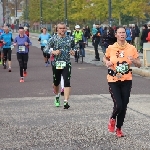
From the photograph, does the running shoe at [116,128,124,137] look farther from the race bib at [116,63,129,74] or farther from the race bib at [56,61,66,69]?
the race bib at [56,61,66,69]

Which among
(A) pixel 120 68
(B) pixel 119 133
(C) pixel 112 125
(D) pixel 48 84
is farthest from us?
(D) pixel 48 84

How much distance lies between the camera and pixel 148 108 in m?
11.7

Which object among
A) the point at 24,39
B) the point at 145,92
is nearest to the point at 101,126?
the point at 145,92

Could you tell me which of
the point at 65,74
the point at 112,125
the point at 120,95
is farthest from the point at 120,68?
the point at 65,74

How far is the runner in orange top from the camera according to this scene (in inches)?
339

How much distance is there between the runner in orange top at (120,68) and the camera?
860 centimetres

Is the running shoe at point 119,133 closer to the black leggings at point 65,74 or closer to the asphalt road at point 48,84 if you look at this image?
the black leggings at point 65,74

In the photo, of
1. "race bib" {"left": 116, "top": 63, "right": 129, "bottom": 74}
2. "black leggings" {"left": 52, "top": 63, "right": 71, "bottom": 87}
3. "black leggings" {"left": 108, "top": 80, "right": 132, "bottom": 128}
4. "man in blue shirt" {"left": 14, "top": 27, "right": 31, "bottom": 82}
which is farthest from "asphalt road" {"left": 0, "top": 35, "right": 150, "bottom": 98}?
"race bib" {"left": 116, "top": 63, "right": 129, "bottom": 74}

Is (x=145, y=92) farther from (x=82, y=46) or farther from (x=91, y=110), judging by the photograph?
(x=82, y=46)

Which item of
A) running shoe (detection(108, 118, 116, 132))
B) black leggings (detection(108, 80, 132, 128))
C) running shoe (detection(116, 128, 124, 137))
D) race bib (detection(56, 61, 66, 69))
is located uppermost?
race bib (detection(56, 61, 66, 69))

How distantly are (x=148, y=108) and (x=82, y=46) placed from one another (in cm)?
1616

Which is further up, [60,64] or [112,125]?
[60,64]

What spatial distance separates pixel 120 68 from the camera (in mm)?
8586

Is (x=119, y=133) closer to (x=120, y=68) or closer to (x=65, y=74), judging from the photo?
(x=120, y=68)
